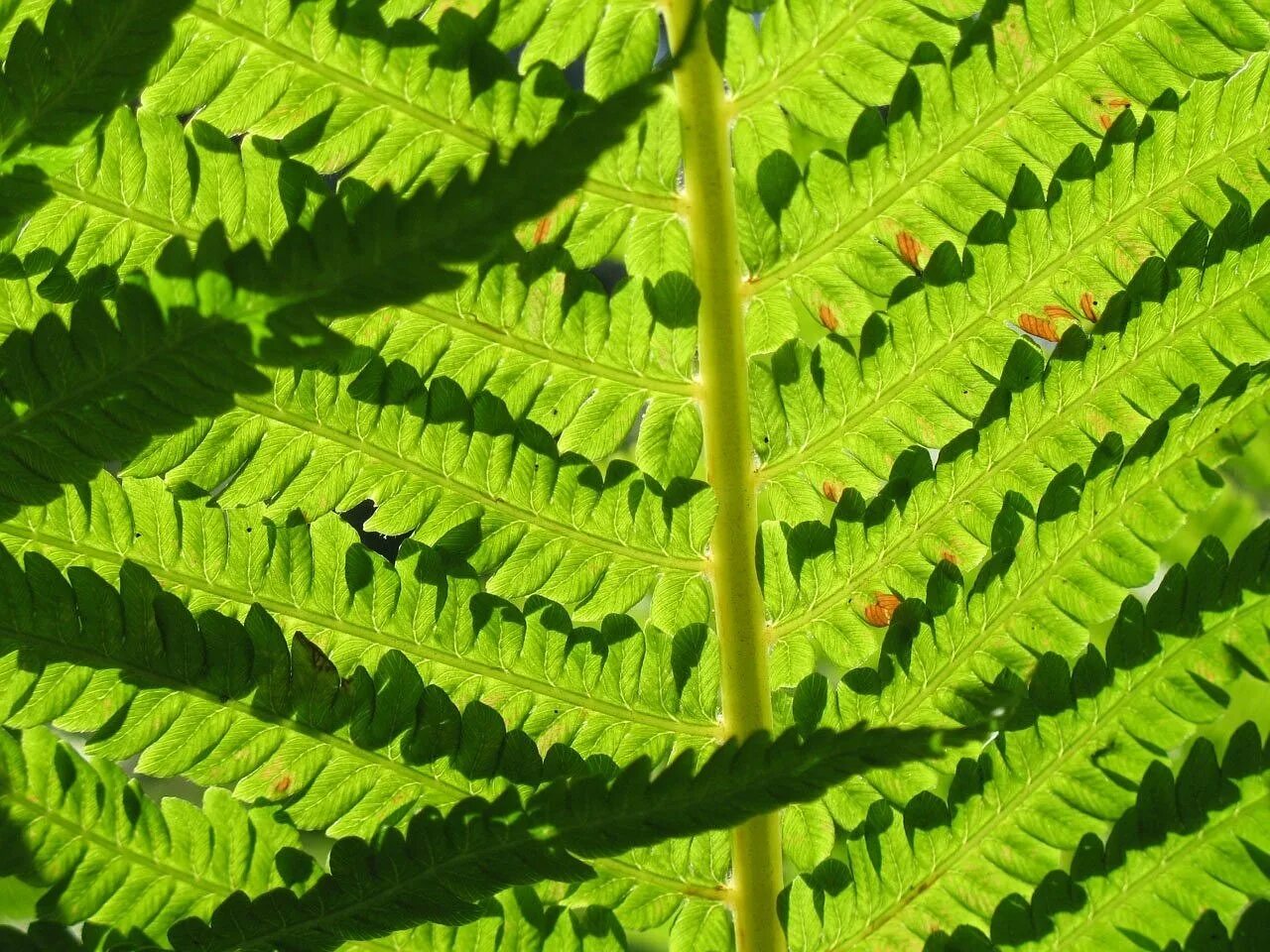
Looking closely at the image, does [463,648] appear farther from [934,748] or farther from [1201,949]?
[1201,949]

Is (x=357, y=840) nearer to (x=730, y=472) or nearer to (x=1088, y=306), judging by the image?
(x=730, y=472)

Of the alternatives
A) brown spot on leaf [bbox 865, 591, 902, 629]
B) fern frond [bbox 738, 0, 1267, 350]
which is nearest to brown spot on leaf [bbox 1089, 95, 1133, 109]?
fern frond [bbox 738, 0, 1267, 350]

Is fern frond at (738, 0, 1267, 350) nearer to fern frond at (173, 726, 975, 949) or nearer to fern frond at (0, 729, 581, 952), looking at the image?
fern frond at (173, 726, 975, 949)

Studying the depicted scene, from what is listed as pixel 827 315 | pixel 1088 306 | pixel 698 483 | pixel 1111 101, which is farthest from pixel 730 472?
pixel 1111 101

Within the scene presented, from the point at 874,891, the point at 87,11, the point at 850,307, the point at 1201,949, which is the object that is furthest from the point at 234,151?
the point at 1201,949

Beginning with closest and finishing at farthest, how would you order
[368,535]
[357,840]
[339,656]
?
1. [357,840]
2. [339,656]
3. [368,535]

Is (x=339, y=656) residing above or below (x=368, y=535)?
below
